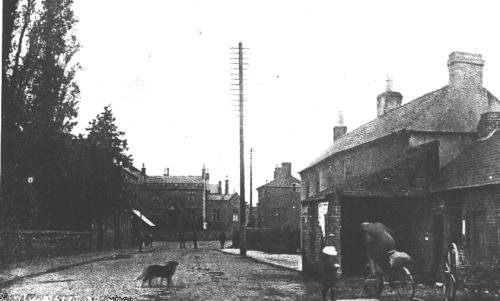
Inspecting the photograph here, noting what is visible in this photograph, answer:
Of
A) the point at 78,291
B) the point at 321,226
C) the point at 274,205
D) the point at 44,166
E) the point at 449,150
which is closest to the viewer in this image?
the point at 78,291

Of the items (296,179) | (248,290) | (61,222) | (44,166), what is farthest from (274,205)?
(248,290)

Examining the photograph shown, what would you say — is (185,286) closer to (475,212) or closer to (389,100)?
(475,212)

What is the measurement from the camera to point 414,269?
1770cm

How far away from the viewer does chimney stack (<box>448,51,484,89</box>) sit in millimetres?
23203

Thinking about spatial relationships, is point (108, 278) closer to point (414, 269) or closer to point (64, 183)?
point (414, 269)

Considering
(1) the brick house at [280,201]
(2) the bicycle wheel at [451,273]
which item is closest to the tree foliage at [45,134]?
(2) the bicycle wheel at [451,273]

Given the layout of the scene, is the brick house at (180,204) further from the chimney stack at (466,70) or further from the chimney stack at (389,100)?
the chimney stack at (466,70)

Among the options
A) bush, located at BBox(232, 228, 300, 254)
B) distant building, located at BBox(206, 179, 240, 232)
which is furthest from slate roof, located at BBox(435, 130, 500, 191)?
distant building, located at BBox(206, 179, 240, 232)

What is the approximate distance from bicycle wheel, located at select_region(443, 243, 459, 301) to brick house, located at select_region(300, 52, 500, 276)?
357 cm

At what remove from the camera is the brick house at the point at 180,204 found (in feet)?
249

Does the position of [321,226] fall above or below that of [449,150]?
below

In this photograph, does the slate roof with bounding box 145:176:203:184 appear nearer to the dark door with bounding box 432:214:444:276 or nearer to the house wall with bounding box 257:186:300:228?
the house wall with bounding box 257:186:300:228

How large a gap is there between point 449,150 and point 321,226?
7.57 m

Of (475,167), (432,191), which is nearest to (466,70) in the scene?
(475,167)
